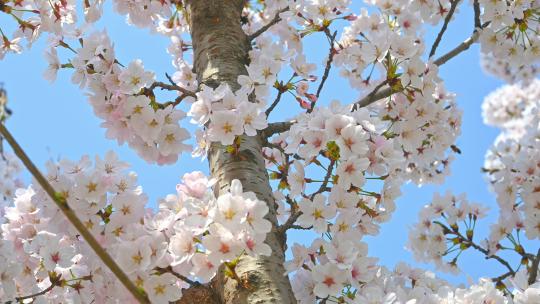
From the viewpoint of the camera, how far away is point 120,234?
95.6 inches

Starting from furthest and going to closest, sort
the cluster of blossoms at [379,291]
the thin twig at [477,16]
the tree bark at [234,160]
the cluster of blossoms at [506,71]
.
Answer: the cluster of blossoms at [506,71] < the thin twig at [477,16] < the cluster of blossoms at [379,291] < the tree bark at [234,160]

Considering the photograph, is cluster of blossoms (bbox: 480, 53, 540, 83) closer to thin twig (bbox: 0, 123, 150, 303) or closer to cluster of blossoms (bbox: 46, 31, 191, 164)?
cluster of blossoms (bbox: 46, 31, 191, 164)

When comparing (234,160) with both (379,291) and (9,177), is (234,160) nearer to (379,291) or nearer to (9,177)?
(379,291)

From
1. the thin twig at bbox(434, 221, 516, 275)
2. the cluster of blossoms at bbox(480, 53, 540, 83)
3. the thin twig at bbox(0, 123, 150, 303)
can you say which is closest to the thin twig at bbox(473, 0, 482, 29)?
the thin twig at bbox(434, 221, 516, 275)

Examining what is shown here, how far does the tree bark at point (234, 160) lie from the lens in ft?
7.49

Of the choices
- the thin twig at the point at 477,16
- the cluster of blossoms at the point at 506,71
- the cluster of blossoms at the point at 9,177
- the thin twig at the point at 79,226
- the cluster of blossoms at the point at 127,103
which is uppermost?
the cluster of blossoms at the point at 506,71

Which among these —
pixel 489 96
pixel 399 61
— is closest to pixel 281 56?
pixel 399 61

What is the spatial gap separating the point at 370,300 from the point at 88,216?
1294 millimetres

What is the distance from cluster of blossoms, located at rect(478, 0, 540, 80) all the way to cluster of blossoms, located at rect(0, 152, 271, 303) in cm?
234

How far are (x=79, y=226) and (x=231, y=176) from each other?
54.5 inches

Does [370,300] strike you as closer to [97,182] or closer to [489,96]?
[97,182]

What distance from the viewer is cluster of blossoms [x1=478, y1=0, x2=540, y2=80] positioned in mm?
3611

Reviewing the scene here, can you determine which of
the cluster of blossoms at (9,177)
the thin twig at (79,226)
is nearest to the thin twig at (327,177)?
the thin twig at (79,226)

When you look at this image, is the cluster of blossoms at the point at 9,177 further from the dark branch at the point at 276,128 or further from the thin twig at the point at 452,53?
the thin twig at the point at 452,53
